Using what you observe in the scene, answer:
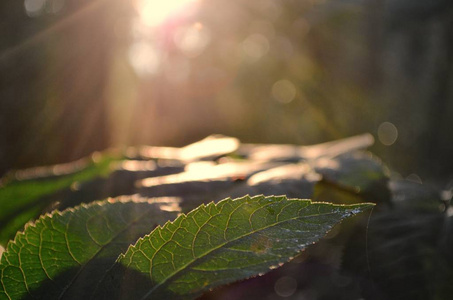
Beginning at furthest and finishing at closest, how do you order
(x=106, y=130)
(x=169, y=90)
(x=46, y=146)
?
1. (x=169, y=90)
2. (x=106, y=130)
3. (x=46, y=146)

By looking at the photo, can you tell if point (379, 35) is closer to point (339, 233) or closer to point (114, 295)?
point (339, 233)

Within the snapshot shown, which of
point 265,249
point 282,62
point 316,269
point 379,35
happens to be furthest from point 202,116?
point 265,249

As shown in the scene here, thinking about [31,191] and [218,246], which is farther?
[31,191]

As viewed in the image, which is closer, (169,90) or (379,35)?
(379,35)

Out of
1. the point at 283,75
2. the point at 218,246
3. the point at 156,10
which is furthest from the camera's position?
the point at 283,75

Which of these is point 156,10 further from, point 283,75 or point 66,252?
point 66,252

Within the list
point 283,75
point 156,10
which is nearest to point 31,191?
point 156,10

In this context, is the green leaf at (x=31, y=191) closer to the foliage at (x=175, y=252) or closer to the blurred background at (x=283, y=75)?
the foliage at (x=175, y=252)
